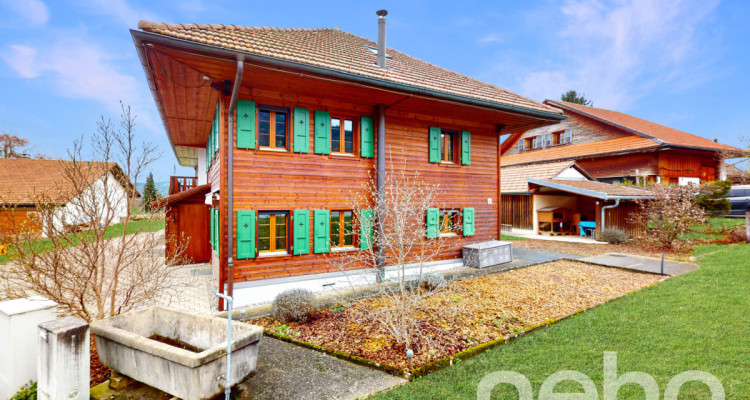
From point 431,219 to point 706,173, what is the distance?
26046 millimetres

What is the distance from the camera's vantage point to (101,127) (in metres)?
4.73

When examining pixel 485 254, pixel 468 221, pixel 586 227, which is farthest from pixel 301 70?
pixel 586 227

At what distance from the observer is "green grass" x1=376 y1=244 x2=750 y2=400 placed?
12.7 ft

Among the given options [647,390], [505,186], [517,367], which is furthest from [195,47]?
[505,186]

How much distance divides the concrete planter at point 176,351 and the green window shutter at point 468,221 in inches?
336

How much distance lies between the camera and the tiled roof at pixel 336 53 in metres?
6.68

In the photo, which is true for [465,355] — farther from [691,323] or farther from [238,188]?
[238,188]

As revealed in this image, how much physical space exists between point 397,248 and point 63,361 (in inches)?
176

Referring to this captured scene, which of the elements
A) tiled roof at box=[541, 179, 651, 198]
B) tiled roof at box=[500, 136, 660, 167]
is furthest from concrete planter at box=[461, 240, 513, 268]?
tiled roof at box=[500, 136, 660, 167]

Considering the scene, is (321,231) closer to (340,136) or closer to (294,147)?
(294,147)

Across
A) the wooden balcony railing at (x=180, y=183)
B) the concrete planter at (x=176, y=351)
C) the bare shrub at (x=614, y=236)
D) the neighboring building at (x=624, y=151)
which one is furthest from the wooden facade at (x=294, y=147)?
the neighboring building at (x=624, y=151)

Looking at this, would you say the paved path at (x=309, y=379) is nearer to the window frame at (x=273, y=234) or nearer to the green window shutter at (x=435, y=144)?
the window frame at (x=273, y=234)

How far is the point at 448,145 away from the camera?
36.9ft

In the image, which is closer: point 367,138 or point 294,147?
point 294,147
